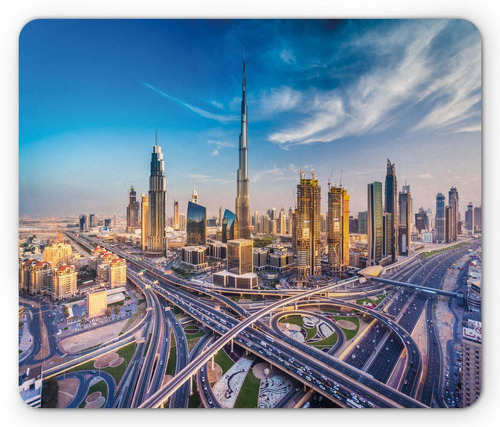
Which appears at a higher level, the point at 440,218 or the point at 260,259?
the point at 440,218

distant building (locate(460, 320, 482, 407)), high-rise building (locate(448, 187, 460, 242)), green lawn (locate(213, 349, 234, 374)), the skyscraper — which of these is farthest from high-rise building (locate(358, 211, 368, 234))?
green lawn (locate(213, 349, 234, 374))

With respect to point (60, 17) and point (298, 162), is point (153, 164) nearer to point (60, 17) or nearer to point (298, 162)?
point (60, 17)

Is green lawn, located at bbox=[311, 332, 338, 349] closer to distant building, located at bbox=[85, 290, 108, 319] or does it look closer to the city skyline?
the city skyline

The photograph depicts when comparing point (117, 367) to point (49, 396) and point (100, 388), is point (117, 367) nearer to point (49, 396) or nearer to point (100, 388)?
point (100, 388)

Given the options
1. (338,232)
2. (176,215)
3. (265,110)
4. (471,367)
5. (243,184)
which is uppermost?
(265,110)

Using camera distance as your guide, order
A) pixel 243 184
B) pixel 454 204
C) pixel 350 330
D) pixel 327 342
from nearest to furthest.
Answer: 1. pixel 454 204
2. pixel 327 342
3. pixel 350 330
4. pixel 243 184

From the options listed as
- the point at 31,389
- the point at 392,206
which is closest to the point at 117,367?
the point at 31,389

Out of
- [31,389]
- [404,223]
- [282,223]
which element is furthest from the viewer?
[282,223]

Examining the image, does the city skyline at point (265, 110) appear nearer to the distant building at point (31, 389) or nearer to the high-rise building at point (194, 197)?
the high-rise building at point (194, 197)
